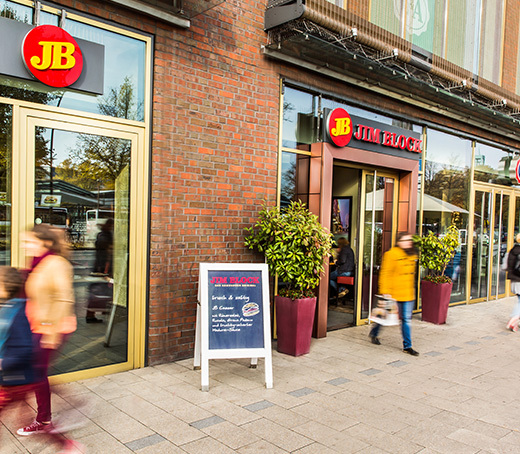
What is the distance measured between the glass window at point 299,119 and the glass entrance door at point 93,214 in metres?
2.54

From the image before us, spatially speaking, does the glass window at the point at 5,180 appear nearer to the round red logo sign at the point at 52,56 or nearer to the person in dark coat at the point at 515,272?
the round red logo sign at the point at 52,56

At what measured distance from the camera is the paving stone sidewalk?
373 centimetres

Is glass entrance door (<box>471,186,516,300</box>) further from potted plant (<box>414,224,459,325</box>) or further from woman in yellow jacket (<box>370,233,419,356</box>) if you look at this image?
woman in yellow jacket (<box>370,233,419,356</box>)

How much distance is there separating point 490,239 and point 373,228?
505 cm

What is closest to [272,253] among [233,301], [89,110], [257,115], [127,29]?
[233,301]

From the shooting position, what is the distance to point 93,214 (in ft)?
17.1

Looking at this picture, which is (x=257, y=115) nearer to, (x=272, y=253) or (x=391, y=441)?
(x=272, y=253)

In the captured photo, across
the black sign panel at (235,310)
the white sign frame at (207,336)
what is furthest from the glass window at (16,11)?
the black sign panel at (235,310)

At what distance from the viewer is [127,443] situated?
3662 mm

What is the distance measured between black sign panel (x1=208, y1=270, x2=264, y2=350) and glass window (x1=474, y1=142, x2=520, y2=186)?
843 centimetres

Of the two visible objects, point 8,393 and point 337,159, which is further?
point 337,159

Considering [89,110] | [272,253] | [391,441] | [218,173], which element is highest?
[89,110]

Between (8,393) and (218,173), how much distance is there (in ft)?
12.2

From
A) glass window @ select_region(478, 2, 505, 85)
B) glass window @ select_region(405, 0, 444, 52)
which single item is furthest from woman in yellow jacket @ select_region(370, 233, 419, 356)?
glass window @ select_region(478, 2, 505, 85)
